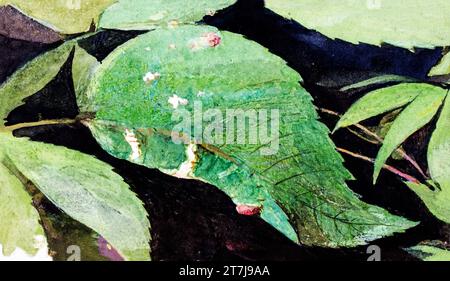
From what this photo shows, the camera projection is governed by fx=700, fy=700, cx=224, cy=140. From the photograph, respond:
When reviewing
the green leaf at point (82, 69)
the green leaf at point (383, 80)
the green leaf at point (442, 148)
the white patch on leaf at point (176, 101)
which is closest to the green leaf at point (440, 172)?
the green leaf at point (442, 148)

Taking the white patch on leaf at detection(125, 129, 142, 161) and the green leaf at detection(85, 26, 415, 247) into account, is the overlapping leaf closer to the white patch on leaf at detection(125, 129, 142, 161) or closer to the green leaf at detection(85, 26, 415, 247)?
the green leaf at detection(85, 26, 415, 247)

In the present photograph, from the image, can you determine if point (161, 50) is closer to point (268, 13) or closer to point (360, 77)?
point (268, 13)

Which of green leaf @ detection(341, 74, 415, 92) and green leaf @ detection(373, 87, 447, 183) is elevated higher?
green leaf @ detection(341, 74, 415, 92)

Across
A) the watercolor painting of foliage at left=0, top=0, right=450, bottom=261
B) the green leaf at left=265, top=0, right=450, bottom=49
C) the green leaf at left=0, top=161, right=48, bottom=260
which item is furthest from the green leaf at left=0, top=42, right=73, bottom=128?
the green leaf at left=265, top=0, right=450, bottom=49

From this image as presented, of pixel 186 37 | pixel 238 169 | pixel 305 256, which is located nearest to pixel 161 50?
pixel 186 37
